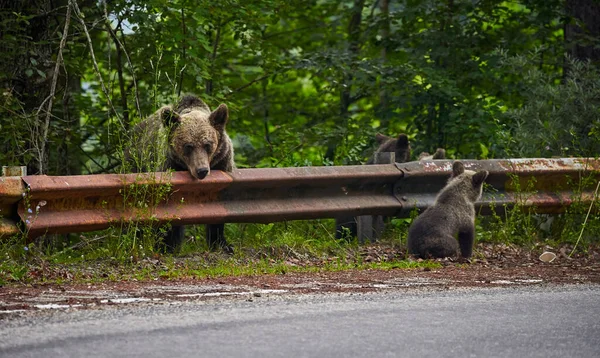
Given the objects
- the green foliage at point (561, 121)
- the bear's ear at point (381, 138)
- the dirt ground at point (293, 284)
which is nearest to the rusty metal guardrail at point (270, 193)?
the dirt ground at point (293, 284)

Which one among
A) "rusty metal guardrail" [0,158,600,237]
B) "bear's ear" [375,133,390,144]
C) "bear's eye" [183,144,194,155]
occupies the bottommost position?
"rusty metal guardrail" [0,158,600,237]

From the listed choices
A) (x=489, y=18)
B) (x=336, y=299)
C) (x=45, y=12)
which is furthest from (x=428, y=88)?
(x=336, y=299)

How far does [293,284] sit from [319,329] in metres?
1.83

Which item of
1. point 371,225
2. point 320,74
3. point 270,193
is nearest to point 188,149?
point 270,193

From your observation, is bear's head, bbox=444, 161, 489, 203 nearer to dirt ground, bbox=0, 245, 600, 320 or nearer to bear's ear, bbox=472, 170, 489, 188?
bear's ear, bbox=472, 170, 489, 188

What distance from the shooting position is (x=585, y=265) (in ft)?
26.1

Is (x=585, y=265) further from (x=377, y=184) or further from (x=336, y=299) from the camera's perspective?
(x=336, y=299)

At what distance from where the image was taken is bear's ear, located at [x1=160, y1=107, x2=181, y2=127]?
9392 millimetres

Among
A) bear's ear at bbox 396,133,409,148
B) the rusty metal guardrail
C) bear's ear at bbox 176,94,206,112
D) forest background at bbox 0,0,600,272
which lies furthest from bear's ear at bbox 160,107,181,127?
bear's ear at bbox 396,133,409,148

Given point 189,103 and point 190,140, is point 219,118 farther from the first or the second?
point 189,103

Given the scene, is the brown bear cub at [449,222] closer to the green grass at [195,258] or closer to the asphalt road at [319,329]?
the green grass at [195,258]

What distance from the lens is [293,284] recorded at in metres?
6.09

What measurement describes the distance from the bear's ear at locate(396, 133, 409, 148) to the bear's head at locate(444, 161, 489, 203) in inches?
107

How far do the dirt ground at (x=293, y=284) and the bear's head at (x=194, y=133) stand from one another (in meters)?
2.19
